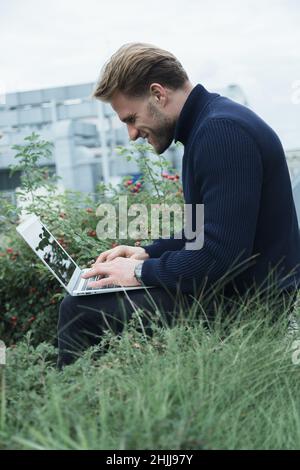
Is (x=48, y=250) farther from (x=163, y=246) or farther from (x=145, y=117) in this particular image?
(x=145, y=117)

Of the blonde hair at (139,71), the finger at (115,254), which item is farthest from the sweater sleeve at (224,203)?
the finger at (115,254)

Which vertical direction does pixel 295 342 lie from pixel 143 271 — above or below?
below

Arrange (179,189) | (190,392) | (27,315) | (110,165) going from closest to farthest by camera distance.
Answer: (190,392) < (27,315) < (179,189) < (110,165)

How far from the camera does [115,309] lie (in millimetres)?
A: 2477

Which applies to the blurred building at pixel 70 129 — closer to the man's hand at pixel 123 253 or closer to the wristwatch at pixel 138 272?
the man's hand at pixel 123 253

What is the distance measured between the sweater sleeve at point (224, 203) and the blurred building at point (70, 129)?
58.0ft

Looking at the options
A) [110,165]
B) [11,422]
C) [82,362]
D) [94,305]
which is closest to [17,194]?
[94,305]

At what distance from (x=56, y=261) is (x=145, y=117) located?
0.71m

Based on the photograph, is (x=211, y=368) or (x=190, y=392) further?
(x=211, y=368)

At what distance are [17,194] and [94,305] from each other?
2331mm

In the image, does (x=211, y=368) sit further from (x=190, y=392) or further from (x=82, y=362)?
(x=82, y=362)

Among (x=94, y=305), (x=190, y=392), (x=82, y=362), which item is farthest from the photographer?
(x=94, y=305)

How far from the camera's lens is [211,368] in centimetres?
188

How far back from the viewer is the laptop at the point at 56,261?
2.54m
